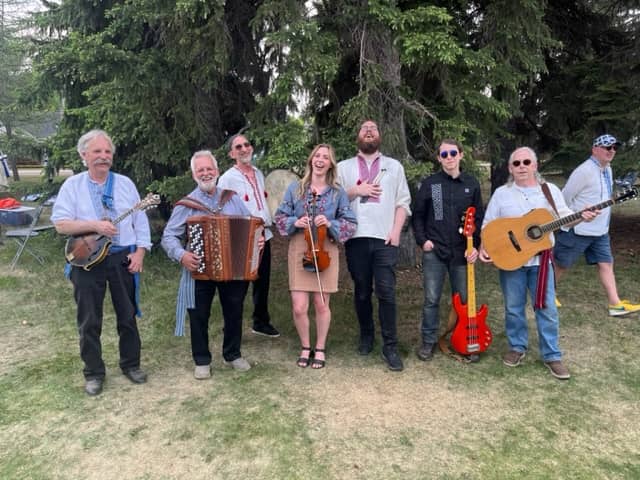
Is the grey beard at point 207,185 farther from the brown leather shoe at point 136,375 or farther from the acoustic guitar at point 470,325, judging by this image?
the acoustic guitar at point 470,325

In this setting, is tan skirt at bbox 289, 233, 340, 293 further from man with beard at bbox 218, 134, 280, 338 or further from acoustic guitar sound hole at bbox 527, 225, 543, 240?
acoustic guitar sound hole at bbox 527, 225, 543, 240

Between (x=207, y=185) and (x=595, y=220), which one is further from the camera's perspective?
(x=595, y=220)

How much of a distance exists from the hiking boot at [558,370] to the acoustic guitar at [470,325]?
52 centimetres

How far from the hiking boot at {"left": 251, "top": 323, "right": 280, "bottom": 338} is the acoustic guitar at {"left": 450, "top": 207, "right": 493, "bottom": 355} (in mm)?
1813

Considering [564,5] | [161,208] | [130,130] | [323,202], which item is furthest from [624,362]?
[161,208]

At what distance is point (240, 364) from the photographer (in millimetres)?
4195

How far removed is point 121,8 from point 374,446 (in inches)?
224

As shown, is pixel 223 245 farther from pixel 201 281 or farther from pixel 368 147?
pixel 368 147

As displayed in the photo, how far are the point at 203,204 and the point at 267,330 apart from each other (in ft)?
5.97

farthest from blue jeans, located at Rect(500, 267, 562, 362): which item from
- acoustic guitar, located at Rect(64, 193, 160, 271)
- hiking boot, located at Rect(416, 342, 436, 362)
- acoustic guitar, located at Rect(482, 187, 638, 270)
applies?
acoustic guitar, located at Rect(64, 193, 160, 271)

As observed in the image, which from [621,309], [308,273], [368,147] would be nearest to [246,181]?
[308,273]

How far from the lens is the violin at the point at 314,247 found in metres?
3.84

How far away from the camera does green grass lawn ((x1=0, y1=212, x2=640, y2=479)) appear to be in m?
2.90

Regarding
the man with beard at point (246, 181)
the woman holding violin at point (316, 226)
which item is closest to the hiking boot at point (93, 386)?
the woman holding violin at point (316, 226)
